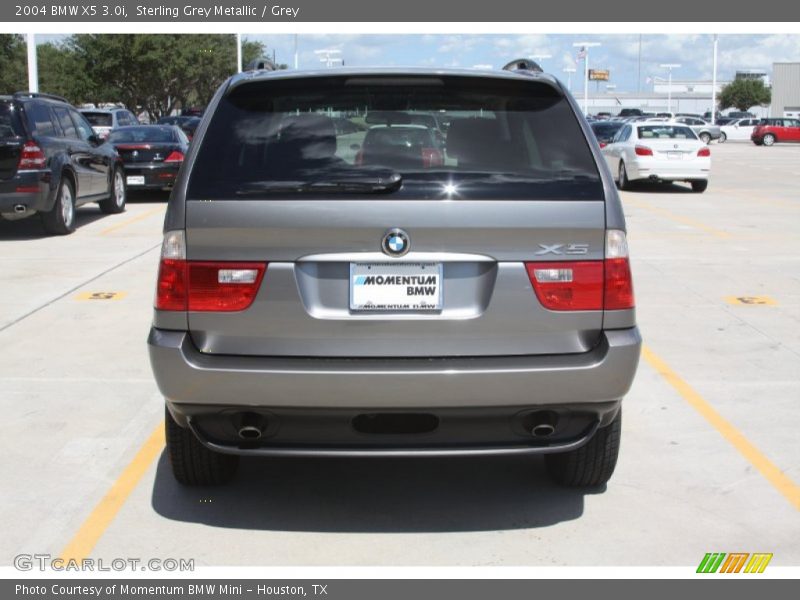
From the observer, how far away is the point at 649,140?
21.9 m

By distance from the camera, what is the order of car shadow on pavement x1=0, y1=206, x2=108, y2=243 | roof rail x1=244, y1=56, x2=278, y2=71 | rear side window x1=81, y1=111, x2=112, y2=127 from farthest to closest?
rear side window x1=81, y1=111, x2=112, y2=127 < car shadow on pavement x1=0, y1=206, x2=108, y2=243 < roof rail x1=244, y1=56, x2=278, y2=71

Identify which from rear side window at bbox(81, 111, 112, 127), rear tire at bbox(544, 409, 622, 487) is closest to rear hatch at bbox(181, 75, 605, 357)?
rear tire at bbox(544, 409, 622, 487)

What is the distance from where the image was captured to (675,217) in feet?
55.2

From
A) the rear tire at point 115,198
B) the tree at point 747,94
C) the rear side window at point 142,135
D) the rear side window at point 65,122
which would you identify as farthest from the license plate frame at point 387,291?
the tree at point 747,94

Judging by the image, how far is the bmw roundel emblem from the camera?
3.92 meters

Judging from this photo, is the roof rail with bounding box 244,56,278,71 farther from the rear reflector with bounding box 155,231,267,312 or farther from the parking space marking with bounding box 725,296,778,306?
the parking space marking with bounding box 725,296,778,306

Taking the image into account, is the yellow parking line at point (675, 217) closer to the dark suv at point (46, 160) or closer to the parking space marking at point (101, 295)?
the parking space marking at point (101, 295)

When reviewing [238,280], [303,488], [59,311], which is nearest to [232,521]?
[303,488]

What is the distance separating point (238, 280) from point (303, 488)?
131 cm

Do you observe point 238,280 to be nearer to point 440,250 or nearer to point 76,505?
point 440,250

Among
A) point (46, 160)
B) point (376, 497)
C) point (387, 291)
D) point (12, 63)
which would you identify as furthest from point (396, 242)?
point (12, 63)

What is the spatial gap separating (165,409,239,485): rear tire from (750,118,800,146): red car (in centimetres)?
5490

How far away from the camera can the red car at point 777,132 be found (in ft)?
181

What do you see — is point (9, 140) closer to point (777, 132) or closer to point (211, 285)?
point (211, 285)
